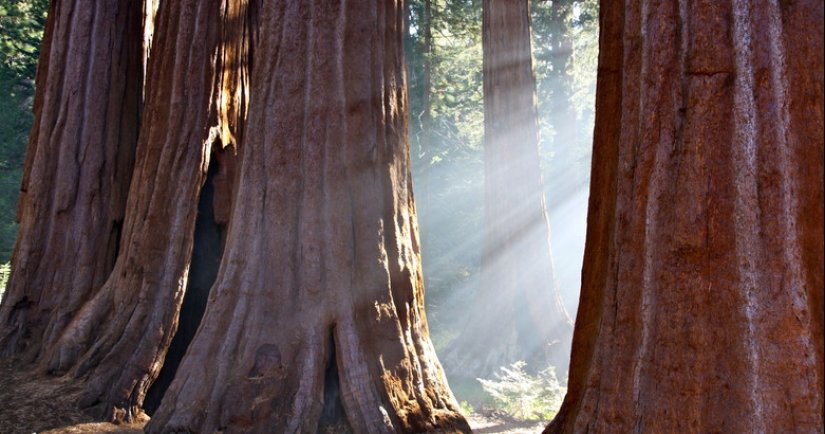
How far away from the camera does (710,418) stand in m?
2.95

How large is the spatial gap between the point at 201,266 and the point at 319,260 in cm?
248

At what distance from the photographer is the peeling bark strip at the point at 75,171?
7867 millimetres

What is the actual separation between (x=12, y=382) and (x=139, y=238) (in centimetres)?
176

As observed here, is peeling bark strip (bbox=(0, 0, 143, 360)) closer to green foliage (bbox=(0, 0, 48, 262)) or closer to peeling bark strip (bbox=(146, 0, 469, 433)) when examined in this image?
peeling bark strip (bbox=(146, 0, 469, 433))

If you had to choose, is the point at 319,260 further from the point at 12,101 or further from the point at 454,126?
the point at 454,126

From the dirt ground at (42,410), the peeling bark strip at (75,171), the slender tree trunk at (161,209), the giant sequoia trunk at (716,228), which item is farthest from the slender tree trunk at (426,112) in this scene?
the giant sequoia trunk at (716,228)

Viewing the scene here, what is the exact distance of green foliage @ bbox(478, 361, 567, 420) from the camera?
31.2 feet

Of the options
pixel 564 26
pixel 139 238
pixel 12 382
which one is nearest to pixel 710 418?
pixel 139 238

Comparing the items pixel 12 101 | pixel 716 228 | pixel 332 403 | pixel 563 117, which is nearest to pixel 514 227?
pixel 332 403

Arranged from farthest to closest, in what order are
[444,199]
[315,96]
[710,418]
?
[444,199] → [315,96] → [710,418]

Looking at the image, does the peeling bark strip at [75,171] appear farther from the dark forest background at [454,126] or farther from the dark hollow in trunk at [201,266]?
the dark forest background at [454,126]

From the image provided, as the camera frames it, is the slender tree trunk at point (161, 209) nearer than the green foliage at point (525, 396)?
Yes

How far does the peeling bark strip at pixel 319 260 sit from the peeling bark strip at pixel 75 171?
3225 millimetres

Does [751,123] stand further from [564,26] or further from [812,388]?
[564,26]
